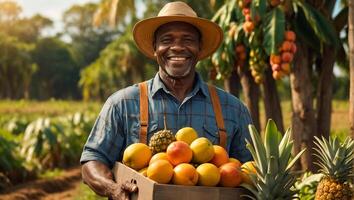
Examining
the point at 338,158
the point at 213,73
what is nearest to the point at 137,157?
the point at 338,158

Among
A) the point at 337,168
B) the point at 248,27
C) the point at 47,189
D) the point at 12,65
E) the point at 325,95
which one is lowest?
the point at 47,189

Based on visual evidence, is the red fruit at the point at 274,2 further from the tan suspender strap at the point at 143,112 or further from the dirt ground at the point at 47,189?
the dirt ground at the point at 47,189

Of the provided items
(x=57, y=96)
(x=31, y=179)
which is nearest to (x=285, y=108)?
(x=31, y=179)

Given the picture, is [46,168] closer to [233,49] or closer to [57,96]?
[233,49]

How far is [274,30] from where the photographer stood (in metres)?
8.12

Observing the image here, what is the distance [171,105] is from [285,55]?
4629 millimetres

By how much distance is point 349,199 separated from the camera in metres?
4.28

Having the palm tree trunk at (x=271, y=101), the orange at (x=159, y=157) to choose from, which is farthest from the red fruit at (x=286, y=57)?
the orange at (x=159, y=157)

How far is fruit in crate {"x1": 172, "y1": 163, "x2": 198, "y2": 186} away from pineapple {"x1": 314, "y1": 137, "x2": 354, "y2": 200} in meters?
1.47

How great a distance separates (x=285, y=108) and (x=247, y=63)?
31722 mm

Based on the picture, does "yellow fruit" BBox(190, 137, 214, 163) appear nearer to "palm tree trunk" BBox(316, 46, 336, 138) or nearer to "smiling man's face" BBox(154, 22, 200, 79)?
"smiling man's face" BBox(154, 22, 200, 79)

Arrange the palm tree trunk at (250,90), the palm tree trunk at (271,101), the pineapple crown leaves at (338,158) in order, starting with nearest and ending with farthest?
1. the pineapple crown leaves at (338,158)
2. the palm tree trunk at (271,101)
3. the palm tree trunk at (250,90)

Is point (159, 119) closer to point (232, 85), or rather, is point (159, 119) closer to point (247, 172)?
point (247, 172)

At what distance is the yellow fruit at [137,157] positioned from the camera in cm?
318
